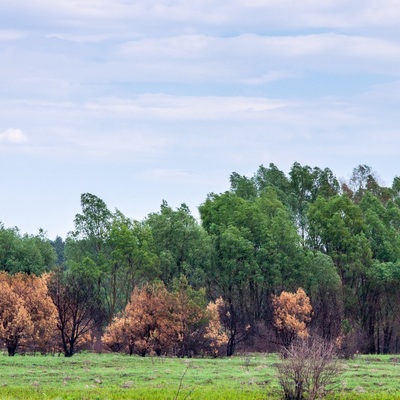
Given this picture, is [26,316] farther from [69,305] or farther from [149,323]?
[149,323]

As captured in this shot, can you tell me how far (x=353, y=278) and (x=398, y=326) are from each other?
9.08 meters

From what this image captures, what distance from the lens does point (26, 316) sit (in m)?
63.5

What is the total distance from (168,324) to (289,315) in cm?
1224

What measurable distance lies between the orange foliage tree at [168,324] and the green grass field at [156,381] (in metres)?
12.0

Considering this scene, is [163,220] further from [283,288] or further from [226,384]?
[226,384]

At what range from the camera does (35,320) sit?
6644 centimetres

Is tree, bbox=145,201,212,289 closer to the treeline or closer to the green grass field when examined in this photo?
the treeline

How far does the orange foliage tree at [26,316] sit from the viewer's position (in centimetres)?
6316

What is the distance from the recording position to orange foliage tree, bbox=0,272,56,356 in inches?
2486

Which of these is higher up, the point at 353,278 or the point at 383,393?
the point at 353,278

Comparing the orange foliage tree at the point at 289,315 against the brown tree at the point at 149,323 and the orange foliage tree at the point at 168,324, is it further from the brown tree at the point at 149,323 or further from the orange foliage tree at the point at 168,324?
the brown tree at the point at 149,323

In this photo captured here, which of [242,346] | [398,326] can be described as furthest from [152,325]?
[398,326]

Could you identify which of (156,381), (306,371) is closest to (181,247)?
(156,381)

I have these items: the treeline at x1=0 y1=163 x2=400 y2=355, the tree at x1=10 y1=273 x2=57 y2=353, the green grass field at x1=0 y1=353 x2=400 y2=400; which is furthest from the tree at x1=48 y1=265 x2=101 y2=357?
the treeline at x1=0 y1=163 x2=400 y2=355
